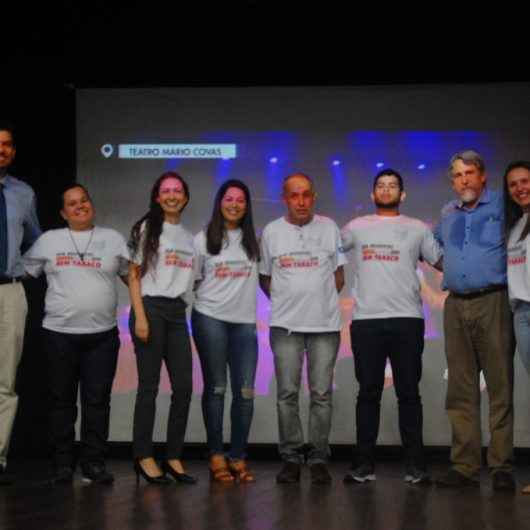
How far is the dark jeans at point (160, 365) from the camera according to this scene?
421 centimetres

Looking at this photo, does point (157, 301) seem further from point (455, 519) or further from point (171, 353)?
point (455, 519)

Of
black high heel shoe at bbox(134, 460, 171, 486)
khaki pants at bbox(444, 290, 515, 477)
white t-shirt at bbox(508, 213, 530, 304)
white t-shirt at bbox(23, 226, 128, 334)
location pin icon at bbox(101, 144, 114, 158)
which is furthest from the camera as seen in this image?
location pin icon at bbox(101, 144, 114, 158)

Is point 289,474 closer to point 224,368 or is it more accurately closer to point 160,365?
point 224,368

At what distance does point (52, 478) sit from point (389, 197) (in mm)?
1993

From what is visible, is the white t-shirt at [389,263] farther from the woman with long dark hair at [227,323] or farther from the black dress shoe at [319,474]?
the black dress shoe at [319,474]

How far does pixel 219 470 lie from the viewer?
14.1ft

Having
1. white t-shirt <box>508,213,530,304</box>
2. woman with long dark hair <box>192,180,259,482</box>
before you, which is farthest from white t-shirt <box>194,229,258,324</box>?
white t-shirt <box>508,213,530,304</box>

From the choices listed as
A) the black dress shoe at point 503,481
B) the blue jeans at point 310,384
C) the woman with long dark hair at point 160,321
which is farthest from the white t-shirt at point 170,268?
the black dress shoe at point 503,481

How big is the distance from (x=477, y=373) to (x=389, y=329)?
0.42 metres

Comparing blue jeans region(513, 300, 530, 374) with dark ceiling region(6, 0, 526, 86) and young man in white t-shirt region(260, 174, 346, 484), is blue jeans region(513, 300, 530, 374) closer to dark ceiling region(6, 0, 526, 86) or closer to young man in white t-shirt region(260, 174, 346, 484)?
young man in white t-shirt region(260, 174, 346, 484)

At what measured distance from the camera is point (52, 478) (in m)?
4.39

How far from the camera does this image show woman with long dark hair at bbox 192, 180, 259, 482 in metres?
4.29

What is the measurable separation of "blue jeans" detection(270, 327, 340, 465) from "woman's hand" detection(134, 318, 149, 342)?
0.57 meters

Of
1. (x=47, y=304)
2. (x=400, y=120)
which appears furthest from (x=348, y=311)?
(x=47, y=304)
